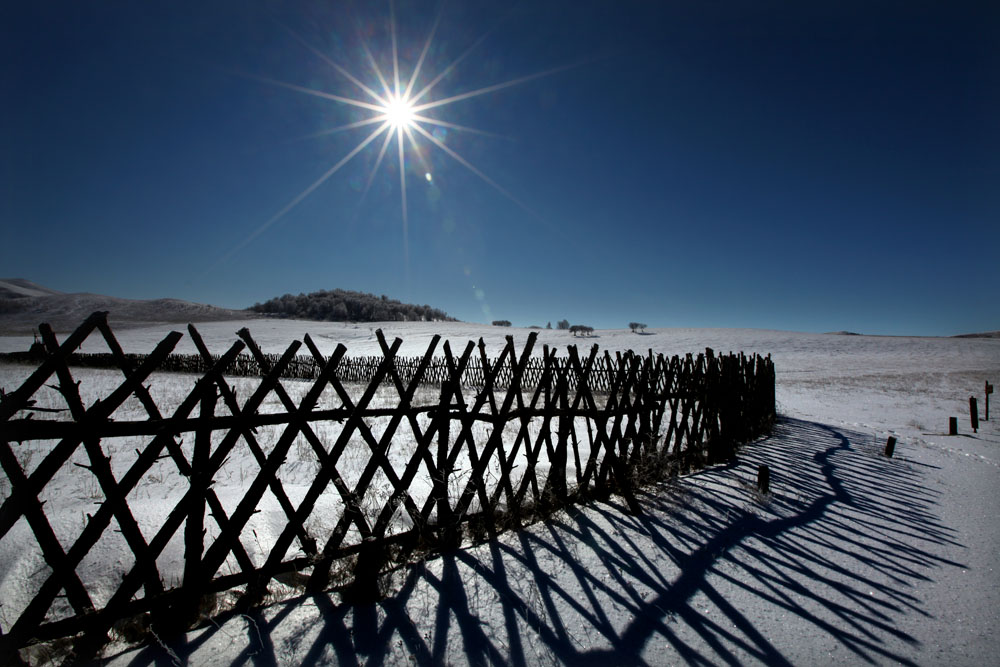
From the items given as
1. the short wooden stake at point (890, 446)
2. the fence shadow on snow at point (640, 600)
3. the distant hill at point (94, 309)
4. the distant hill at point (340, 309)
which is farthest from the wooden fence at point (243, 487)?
the distant hill at point (340, 309)

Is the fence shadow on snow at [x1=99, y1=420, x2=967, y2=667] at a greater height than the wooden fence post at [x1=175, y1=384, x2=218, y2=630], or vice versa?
the wooden fence post at [x1=175, y1=384, x2=218, y2=630]

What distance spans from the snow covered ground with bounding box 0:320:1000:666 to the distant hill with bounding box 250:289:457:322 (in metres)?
79.9

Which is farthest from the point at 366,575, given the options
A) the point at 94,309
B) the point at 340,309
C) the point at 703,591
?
the point at 94,309

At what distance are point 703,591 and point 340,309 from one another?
9084 cm

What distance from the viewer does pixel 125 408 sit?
11.0m

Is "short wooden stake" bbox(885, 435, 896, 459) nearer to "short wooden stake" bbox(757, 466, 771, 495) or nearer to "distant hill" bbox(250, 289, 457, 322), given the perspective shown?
"short wooden stake" bbox(757, 466, 771, 495)

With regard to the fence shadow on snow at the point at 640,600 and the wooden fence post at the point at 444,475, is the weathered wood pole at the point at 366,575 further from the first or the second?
the wooden fence post at the point at 444,475

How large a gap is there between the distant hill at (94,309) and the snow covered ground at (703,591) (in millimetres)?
77851

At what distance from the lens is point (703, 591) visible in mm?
3391

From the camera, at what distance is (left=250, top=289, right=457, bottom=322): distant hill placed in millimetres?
85956

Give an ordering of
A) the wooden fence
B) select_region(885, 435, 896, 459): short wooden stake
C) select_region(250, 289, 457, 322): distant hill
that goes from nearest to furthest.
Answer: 1. the wooden fence
2. select_region(885, 435, 896, 459): short wooden stake
3. select_region(250, 289, 457, 322): distant hill

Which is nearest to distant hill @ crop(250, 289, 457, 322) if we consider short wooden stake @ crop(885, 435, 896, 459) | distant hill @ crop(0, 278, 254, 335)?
distant hill @ crop(0, 278, 254, 335)

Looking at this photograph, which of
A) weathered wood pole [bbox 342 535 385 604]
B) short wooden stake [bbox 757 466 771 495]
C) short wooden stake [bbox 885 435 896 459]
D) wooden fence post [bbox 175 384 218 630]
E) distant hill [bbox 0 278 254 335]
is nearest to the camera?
wooden fence post [bbox 175 384 218 630]

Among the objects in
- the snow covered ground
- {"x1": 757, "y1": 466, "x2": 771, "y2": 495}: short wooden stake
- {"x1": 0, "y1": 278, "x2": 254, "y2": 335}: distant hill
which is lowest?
the snow covered ground
